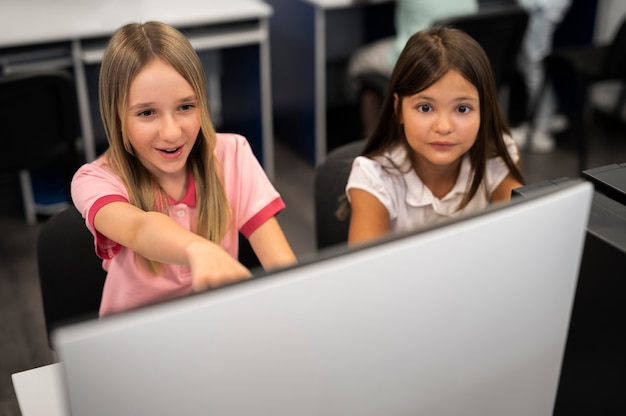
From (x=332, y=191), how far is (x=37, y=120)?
1.23m

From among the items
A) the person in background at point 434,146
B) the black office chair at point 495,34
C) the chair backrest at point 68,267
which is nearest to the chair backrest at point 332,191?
the person in background at point 434,146

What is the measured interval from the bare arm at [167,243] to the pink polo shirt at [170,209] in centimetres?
4

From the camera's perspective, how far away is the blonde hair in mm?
984

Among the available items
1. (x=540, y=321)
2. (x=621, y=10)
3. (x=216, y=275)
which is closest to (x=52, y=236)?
(x=216, y=275)

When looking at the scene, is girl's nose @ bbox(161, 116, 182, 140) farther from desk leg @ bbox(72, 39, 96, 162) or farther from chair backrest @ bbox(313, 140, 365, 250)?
desk leg @ bbox(72, 39, 96, 162)

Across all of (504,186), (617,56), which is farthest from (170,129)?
(617,56)

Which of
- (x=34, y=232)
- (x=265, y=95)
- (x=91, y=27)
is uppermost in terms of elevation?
(x=91, y=27)

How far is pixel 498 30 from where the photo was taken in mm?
2695

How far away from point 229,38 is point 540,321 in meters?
2.37

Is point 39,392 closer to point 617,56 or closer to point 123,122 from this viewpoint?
point 123,122

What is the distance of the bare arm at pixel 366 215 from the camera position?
4.10 ft

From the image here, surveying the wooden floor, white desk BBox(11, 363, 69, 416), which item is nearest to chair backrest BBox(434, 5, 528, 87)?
the wooden floor

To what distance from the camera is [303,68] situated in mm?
3258

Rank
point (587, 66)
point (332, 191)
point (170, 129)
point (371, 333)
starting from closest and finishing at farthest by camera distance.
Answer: point (371, 333) < point (170, 129) < point (332, 191) < point (587, 66)
